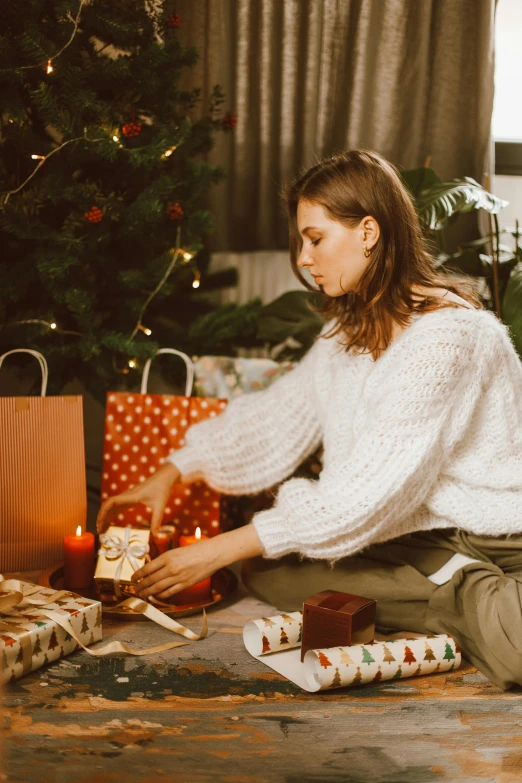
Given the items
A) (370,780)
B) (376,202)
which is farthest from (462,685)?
(376,202)

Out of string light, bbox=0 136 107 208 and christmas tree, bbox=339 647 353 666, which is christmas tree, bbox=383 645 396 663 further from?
string light, bbox=0 136 107 208

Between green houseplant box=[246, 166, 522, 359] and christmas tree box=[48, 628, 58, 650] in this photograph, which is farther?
green houseplant box=[246, 166, 522, 359]

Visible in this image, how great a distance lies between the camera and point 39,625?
4.07 ft

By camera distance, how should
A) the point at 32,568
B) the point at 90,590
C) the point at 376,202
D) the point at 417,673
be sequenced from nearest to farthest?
1. the point at 417,673
2. the point at 376,202
3. the point at 90,590
4. the point at 32,568

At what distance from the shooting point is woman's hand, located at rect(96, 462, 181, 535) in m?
1.58

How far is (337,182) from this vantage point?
1.41 metres

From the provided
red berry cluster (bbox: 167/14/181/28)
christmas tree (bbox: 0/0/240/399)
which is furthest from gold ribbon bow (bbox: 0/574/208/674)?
red berry cluster (bbox: 167/14/181/28)

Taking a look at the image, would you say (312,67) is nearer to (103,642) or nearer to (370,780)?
(103,642)

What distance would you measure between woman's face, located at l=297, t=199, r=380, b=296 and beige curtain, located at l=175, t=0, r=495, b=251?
2.72 feet

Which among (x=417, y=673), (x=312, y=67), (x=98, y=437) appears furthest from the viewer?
(x=98, y=437)

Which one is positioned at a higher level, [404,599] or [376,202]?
[376,202]

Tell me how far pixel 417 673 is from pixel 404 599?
18 cm

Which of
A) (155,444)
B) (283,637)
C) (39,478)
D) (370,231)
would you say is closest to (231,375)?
(155,444)

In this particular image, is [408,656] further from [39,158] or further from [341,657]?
[39,158]
